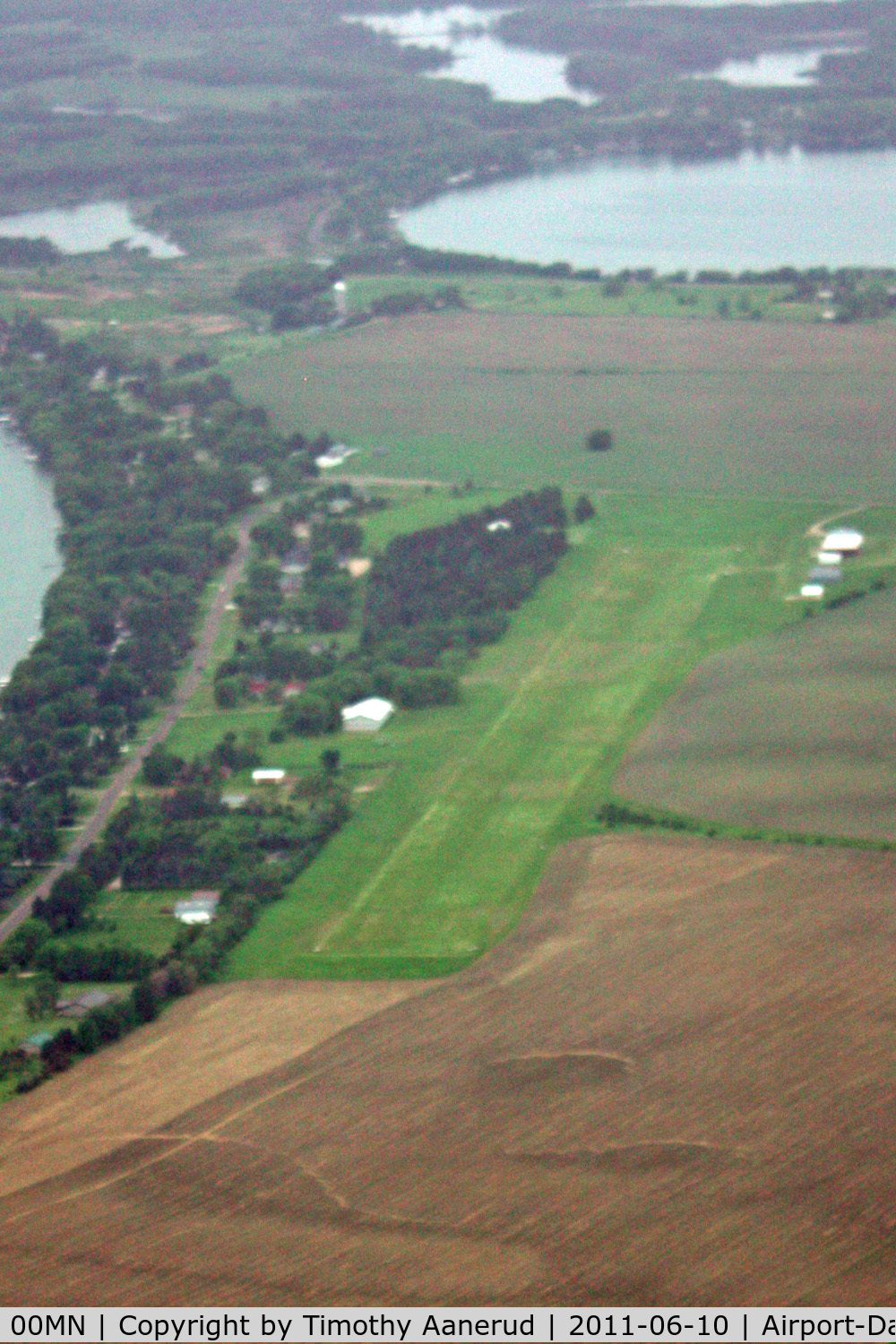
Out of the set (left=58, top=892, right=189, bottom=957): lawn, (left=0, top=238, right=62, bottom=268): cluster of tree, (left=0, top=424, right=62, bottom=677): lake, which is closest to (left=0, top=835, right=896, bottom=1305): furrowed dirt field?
(left=58, top=892, right=189, bottom=957): lawn

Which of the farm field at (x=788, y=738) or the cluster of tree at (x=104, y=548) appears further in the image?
the cluster of tree at (x=104, y=548)

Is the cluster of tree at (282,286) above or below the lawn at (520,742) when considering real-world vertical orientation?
above

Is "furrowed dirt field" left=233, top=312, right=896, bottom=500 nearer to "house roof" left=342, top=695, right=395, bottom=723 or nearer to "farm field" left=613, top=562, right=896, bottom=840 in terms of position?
"farm field" left=613, top=562, right=896, bottom=840

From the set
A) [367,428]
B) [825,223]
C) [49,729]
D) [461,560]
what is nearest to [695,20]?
[825,223]

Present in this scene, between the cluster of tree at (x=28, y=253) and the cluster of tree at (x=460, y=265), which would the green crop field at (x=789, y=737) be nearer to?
the cluster of tree at (x=460, y=265)

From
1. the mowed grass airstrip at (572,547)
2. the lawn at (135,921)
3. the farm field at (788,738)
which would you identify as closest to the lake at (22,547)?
the mowed grass airstrip at (572,547)
